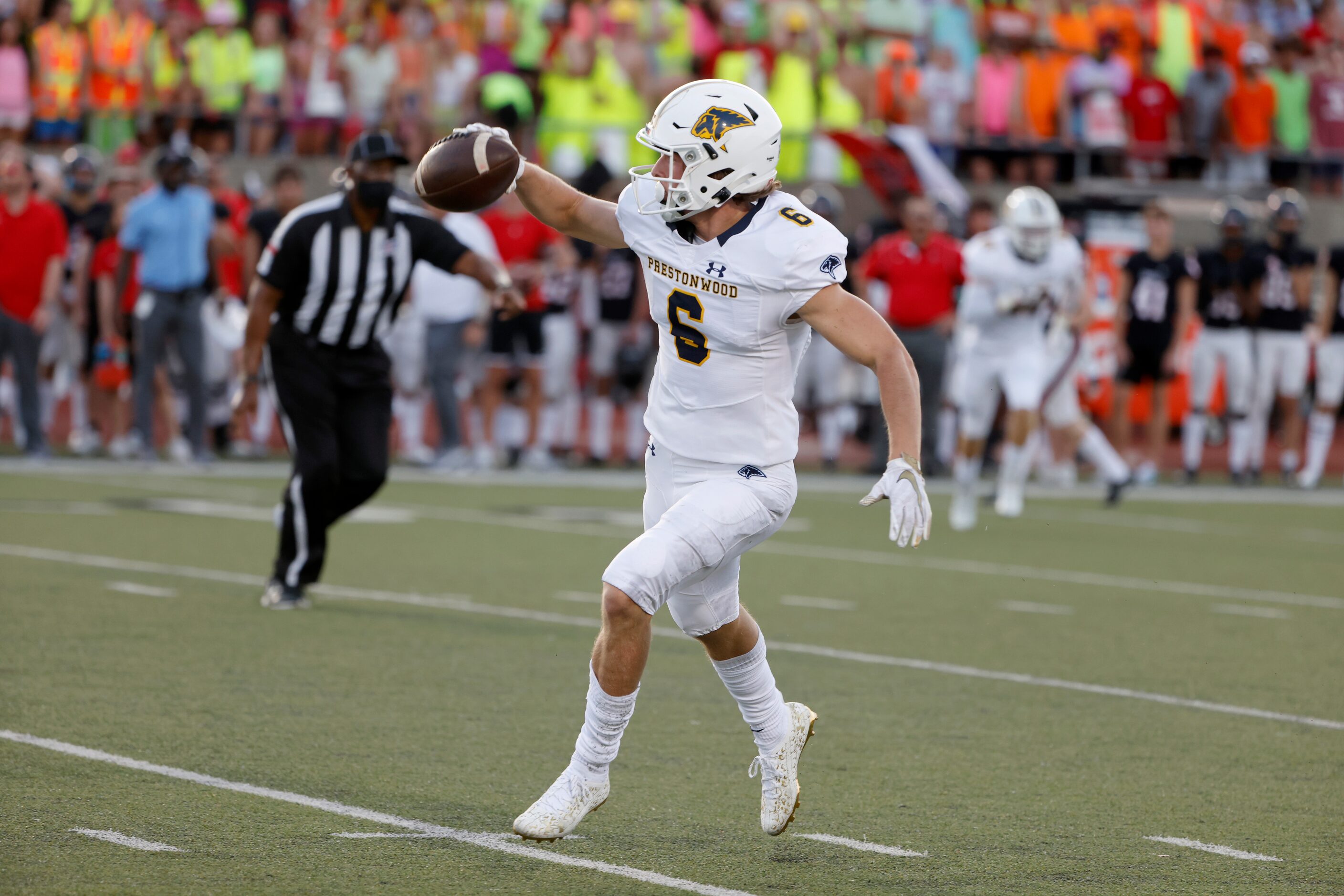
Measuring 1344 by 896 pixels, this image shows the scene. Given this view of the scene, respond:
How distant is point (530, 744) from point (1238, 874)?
1.96 m

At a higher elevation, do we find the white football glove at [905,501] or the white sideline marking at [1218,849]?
the white football glove at [905,501]

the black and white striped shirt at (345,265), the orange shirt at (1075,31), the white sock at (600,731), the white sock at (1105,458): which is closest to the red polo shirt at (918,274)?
the white sock at (1105,458)

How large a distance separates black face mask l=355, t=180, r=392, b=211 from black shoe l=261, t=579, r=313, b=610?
1.50m

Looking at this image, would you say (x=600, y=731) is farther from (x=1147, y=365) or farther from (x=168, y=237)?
(x=1147, y=365)

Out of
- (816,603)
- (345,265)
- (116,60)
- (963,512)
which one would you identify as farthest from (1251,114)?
(345,265)

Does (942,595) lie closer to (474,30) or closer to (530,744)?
(530,744)

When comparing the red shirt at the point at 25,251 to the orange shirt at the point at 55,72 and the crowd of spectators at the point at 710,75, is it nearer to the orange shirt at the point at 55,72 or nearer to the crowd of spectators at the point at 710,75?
the crowd of spectators at the point at 710,75

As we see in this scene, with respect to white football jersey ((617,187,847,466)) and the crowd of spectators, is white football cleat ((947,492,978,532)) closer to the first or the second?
the crowd of spectators

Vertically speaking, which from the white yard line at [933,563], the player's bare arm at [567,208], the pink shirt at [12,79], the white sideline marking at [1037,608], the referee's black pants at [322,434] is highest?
the pink shirt at [12,79]

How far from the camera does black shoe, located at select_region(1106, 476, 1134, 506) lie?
12.8 metres

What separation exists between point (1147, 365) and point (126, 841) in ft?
39.5

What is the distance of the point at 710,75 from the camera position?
17.5 metres

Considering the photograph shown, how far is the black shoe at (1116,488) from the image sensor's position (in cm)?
1276

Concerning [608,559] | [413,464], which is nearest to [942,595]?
[608,559]
